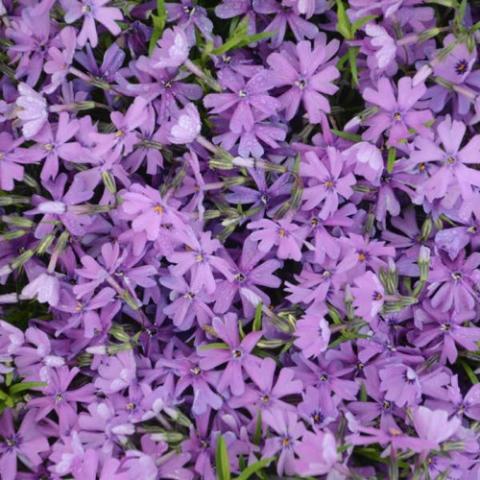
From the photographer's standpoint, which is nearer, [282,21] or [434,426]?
[434,426]

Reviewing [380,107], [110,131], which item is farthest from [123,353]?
[380,107]

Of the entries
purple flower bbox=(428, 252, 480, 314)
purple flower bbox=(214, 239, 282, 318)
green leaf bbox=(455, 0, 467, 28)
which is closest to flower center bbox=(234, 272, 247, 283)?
purple flower bbox=(214, 239, 282, 318)

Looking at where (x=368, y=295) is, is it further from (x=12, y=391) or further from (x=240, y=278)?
(x=12, y=391)

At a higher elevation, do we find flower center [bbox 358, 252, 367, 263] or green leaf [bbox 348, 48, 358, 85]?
green leaf [bbox 348, 48, 358, 85]

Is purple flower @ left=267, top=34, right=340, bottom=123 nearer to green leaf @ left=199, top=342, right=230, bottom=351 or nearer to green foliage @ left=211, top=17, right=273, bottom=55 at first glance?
green foliage @ left=211, top=17, right=273, bottom=55

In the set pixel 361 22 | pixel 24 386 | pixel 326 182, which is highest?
pixel 361 22

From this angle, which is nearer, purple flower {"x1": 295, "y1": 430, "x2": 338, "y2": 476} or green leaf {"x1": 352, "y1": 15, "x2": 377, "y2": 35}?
purple flower {"x1": 295, "y1": 430, "x2": 338, "y2": 476}

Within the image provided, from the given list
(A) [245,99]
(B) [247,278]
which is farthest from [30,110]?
(B) [247,278]
